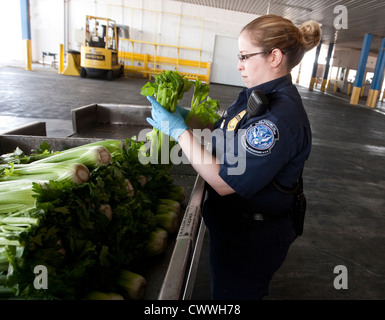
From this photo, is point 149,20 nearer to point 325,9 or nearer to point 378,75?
point 325,9

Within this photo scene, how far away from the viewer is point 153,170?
2041mm

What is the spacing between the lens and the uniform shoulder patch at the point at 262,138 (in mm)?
1343

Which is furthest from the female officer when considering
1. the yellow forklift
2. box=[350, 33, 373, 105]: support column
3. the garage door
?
box=[350, 33, 373, 105]: support column

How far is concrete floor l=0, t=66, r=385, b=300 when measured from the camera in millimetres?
2984

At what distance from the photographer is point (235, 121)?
1627 mm

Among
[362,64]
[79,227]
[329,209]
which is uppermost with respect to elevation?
[362,64]

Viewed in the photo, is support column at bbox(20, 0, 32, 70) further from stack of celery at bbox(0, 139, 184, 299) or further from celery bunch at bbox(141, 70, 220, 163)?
stack of celery at bbox(0, 139, 184, 299)

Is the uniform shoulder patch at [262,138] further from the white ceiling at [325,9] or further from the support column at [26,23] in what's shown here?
the support column at [26,23]

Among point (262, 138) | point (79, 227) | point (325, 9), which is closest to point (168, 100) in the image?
point (262, 138)

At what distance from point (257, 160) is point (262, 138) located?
0.10 meters

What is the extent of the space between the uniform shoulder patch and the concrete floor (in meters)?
1.84

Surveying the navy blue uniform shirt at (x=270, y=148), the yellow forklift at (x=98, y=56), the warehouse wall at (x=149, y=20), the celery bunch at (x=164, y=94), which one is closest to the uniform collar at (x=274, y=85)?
the navy blue uniform shirt at (x=270, y=148)
